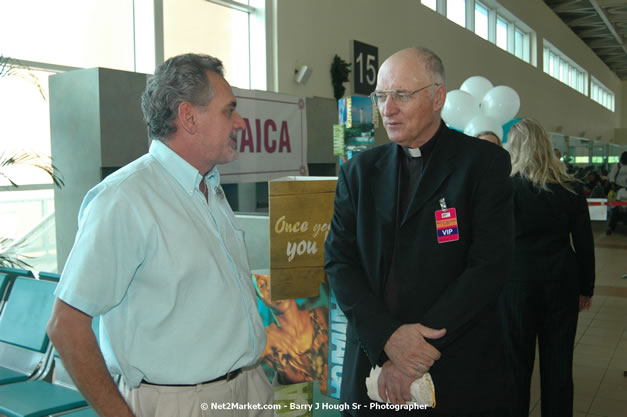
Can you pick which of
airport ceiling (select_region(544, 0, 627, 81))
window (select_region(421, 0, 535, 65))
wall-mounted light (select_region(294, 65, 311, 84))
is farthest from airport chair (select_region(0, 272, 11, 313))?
airport ceiling (select_region(544, 0, 627, 81))

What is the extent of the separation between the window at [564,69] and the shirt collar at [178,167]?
57.2 feet

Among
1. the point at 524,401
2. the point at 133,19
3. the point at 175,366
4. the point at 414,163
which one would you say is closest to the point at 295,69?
the point at 133,19

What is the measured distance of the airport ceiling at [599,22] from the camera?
16.7 m

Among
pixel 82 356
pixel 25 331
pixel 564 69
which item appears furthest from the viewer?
pixel 564 69

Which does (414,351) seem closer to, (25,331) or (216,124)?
(216,124)

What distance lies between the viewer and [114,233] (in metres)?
1.17

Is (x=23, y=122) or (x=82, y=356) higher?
(x=23, y=122)

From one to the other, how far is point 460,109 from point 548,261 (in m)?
3.33

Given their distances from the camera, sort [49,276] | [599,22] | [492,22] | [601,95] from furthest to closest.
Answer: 1. [601,95]
2. [599,22]
3. [492,22]
4. [49,276]

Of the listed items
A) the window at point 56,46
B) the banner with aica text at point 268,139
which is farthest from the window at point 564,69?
the window at point 56,46

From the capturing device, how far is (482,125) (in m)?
5.84

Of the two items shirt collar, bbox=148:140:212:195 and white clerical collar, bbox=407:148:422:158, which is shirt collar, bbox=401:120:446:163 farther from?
shirt collar, bbox=148:140:212:195

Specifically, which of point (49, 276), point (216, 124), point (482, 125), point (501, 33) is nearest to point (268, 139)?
point (482, 125)

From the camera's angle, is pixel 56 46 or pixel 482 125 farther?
pixel 482 125
